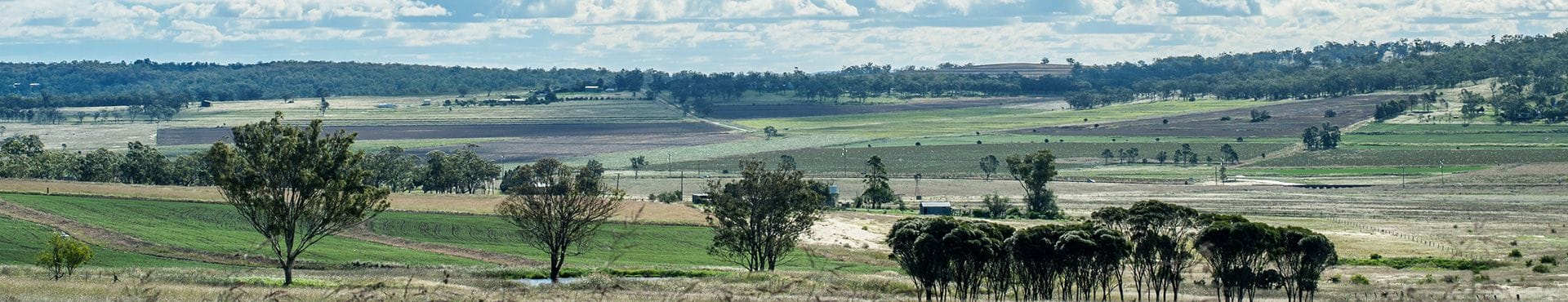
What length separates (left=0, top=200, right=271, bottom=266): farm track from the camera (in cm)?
7062

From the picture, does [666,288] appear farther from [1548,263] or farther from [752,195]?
[1548,263]

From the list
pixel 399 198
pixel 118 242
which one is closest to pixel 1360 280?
pixel 118 242

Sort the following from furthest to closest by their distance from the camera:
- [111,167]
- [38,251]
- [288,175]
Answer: [111,167] → [38,251] → [288,175]

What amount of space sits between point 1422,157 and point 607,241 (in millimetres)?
120731

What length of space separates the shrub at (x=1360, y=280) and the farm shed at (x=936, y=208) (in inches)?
2084

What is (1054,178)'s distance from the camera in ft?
546

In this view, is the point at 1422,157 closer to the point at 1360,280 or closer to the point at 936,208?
the point at 936,208

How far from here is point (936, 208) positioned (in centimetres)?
12288

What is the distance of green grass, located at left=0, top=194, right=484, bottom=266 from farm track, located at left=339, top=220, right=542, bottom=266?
1004mm

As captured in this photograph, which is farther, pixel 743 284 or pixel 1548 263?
pixel 1548 263

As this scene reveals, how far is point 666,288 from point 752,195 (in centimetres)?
2002

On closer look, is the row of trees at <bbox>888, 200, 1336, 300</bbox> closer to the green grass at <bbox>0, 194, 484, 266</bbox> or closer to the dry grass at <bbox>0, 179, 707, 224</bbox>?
the green grass at <bbox>0, 194, 484, 266</bbox>

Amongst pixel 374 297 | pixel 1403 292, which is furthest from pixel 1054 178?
pixel 374 297

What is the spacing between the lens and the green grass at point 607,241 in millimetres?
75419
